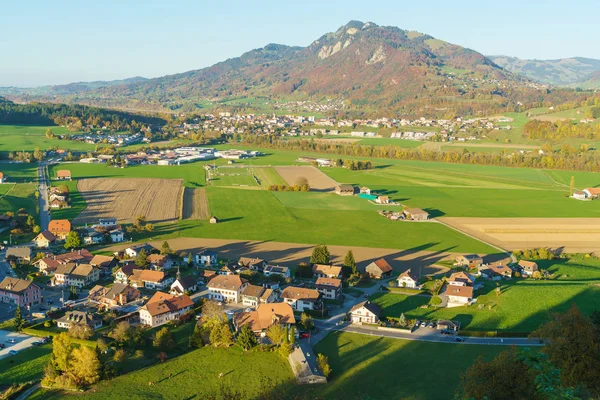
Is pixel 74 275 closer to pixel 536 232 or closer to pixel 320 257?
pixel 320 257

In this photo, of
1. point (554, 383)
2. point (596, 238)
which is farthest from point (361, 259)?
point (554, 383)

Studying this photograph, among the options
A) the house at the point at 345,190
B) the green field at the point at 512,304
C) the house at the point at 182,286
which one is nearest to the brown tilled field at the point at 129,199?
the house at the point at 182,286

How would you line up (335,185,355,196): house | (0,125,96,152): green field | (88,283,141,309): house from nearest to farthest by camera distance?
Result: (88,283,141,309): house < (335,185,355,196): house < (0,125,96,152): green field

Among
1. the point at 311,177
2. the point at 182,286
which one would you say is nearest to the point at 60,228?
the point at 182,286

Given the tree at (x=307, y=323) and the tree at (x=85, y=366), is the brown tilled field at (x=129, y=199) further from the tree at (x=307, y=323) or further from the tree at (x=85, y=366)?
the tree at (x=85, y=366)

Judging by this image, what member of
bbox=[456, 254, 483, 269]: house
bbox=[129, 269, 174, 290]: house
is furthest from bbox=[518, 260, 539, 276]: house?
bbox=[129, 269, 174, 290]: house

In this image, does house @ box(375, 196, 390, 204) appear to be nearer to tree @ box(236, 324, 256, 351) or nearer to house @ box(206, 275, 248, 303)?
house @ box(206, 275, 248, 303)
